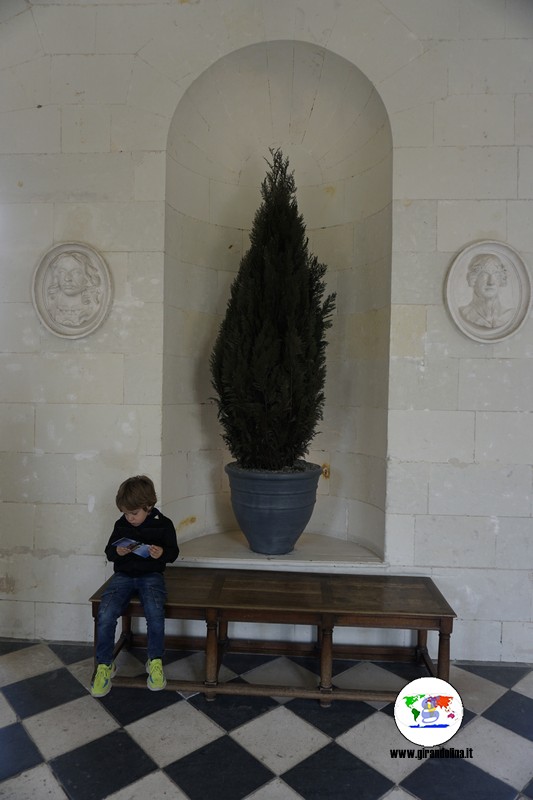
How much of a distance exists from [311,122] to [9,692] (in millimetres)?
3201

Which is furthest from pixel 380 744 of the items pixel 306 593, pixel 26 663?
pixel 26 663

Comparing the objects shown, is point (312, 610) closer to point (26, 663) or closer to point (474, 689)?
point (474, 689)

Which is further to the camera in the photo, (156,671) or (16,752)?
(156,671)

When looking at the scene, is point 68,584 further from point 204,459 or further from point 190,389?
point 190,389

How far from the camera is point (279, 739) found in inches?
74.4

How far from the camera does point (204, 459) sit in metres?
3.03

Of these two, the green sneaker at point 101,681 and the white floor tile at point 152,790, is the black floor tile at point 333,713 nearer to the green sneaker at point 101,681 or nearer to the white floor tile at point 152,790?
the white floor tile at point 152,790

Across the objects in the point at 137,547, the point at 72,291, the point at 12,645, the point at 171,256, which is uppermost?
the point at 171,256

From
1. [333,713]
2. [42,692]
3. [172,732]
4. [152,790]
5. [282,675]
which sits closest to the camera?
[152,790]

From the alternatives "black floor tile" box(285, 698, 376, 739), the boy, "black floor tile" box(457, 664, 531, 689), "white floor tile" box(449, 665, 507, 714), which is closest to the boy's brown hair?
the boy

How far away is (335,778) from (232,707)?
1.68 feet

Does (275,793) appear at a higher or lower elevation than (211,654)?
lower

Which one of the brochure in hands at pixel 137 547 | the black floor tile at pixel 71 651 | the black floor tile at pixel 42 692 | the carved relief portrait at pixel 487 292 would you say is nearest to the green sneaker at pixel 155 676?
the black floor tile at pixel 42 692

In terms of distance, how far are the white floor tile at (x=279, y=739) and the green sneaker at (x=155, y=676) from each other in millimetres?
353
